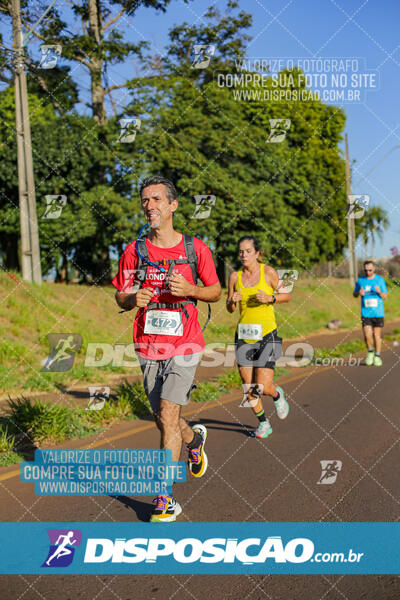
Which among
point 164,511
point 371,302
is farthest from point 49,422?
point 371,302

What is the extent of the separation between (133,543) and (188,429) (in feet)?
3.66

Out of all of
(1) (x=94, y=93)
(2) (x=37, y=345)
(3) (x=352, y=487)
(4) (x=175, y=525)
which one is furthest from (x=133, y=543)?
(1) (x=94, y=93)

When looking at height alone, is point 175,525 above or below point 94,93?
below

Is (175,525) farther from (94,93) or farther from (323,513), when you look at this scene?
(94,93)

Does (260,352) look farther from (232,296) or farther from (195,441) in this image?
(195,441)

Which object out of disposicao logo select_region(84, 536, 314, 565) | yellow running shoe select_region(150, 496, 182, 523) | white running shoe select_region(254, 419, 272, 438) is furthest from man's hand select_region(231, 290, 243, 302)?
disposicao logo select_region(84, 536, 314, 565)

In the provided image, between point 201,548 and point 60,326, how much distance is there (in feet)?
41.4

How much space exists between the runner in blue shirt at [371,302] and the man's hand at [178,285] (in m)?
9.31

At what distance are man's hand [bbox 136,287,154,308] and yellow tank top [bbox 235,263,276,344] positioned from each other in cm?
275

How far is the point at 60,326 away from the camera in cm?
1616

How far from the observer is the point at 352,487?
5.21 metres

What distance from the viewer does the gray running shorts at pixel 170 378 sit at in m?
4.67

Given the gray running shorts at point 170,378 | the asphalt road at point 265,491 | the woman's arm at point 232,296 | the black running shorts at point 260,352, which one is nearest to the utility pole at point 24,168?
the asphalt road at point 265,491

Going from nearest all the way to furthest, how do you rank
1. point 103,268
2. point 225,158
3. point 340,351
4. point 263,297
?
point 263,297 → point 340,351 → point 103,268 → point 225,158
